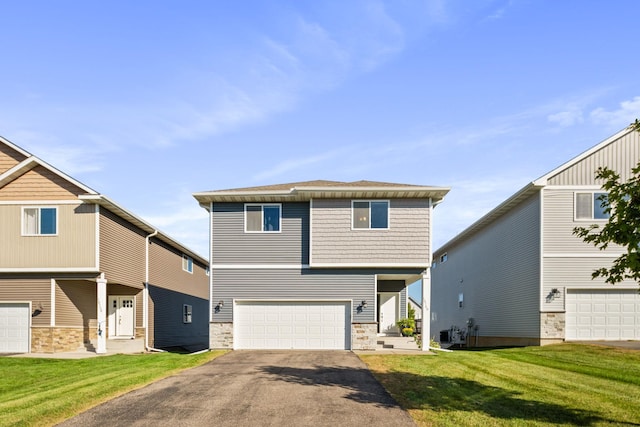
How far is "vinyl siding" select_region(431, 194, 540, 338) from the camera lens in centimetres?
2125

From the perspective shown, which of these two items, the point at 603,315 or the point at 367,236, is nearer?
the point at 367,236

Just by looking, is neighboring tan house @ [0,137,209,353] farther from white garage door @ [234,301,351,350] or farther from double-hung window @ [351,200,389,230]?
double-hung window @ [351,200,389,230]

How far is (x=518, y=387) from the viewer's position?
11.2 meters

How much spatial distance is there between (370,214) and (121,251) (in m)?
10.6

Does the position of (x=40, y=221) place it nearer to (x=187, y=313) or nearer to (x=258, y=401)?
(x=187, y=313)

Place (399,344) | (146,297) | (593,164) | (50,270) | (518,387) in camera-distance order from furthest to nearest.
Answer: (146,297), (593,164), (399,344), (50,270), (518,387)

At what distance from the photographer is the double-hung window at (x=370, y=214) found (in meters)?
20.0

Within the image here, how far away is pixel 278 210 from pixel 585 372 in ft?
39.2

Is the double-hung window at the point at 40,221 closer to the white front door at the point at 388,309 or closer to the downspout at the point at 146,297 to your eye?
the downspout at the point at 146,297

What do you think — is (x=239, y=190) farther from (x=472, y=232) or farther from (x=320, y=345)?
(x=472, y=232)

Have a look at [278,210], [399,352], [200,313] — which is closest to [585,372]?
[399,352]

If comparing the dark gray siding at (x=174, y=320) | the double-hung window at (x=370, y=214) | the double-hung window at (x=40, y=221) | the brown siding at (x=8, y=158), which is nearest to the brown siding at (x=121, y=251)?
the double-hung window at (x=40, y=221)

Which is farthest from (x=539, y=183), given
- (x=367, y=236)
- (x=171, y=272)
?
(x=171, y=272)

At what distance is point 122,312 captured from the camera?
23.5 m
